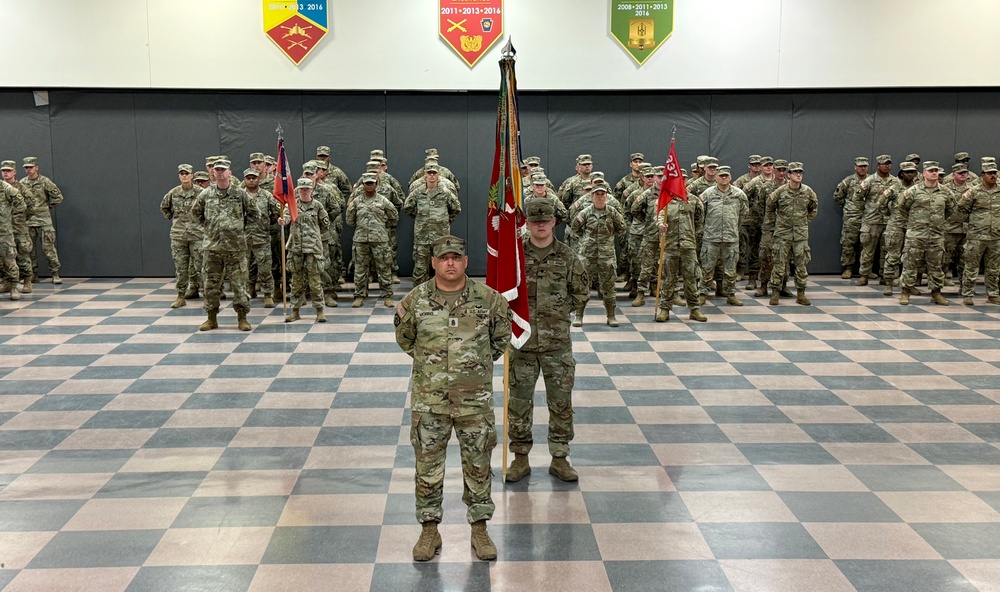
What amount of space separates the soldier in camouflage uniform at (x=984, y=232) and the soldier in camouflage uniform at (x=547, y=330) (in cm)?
944

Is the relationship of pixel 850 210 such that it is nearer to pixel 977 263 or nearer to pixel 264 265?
pixel 977 263

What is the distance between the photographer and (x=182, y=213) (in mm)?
13320

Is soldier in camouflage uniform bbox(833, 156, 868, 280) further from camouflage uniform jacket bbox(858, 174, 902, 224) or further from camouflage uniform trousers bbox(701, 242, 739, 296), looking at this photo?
camouflage uniform trousers bbox(701, 242, 739, 296)

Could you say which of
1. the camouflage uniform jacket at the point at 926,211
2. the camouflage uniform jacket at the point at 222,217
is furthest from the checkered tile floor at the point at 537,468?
the camouflage uniform jacket at the point at 926,211

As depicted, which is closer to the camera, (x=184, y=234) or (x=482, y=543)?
(x=482, y=543)

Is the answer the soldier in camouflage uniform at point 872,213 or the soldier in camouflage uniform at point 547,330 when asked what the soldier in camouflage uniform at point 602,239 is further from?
the soldier in camouflage uniform at point 872,213

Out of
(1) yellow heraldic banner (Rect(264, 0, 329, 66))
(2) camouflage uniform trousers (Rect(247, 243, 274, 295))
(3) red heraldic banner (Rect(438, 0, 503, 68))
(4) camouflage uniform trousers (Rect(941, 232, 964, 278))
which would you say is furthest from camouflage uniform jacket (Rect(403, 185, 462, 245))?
(4) camouflage uniform trousers (Rect(941, 232, 964, 278))

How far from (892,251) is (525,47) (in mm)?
7162

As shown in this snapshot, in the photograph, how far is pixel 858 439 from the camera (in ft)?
23.9

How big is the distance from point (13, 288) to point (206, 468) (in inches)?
363

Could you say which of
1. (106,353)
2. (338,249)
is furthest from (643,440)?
(338,249)

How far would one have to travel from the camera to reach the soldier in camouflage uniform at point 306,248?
11.8m

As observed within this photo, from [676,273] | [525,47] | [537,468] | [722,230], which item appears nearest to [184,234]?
[525,47]

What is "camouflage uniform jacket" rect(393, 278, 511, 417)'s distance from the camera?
5.04 m
